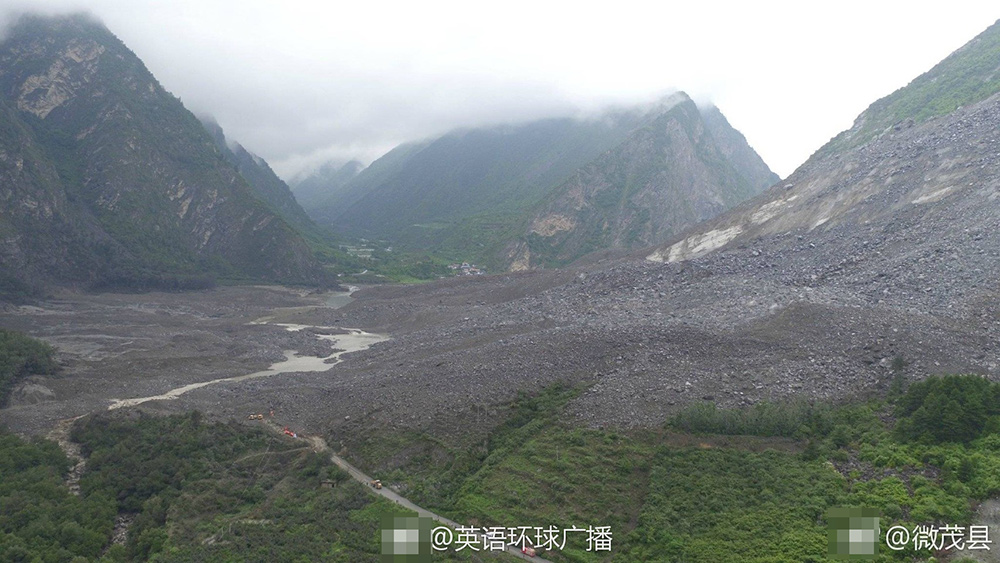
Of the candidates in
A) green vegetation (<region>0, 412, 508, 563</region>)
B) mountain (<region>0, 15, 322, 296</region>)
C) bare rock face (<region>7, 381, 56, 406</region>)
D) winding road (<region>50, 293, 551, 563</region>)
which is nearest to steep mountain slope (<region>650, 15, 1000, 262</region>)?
winding road (<region>50, 293, 551, 563</region>)

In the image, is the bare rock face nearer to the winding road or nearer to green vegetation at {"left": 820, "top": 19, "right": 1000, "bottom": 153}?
the winding road

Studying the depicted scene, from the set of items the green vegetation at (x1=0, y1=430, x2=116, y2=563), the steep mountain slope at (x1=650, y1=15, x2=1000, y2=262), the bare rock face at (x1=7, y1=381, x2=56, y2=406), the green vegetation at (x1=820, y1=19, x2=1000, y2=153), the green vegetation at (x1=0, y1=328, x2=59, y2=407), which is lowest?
the green vegetation at (x1=0, y1=430, x2=116, y2=563)

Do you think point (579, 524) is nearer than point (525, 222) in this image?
Yes

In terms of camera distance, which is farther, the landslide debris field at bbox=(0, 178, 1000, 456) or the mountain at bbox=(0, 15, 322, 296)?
the mountain at bbox=(0, 15, 322, 296)

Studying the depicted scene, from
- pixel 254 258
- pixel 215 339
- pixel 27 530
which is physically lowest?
pixel 27 530

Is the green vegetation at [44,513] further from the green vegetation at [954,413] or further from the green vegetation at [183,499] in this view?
the green vegetation at [954,413]

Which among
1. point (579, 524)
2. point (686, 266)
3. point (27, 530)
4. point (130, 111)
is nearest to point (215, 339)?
point (27, 530)

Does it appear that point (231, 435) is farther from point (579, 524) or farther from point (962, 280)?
point (962, 280)

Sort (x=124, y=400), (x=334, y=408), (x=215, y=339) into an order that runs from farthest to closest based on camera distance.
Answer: (x=215, y=339) < (x=124, y=400) < (x=334, y=408)
